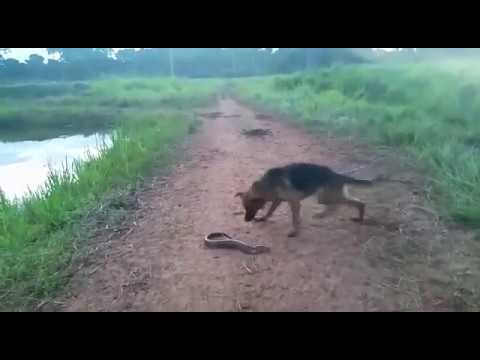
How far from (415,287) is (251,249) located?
4.63 feet

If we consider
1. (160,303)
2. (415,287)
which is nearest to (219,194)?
(160,303)

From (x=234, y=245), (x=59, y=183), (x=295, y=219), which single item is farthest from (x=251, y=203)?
(x=59, y=183)

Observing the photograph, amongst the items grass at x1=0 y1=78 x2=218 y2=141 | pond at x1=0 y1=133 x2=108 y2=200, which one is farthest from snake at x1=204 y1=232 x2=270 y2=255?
grass at x1=0 y1=78 x2=218 y2=141

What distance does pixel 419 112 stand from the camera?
853cm

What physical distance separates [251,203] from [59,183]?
2.57 meters

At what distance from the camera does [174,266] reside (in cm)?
371

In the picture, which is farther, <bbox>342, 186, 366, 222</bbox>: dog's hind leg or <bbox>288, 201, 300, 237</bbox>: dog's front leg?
<bbox>342, 186, 366, 222</bbox>: dog's hind leg

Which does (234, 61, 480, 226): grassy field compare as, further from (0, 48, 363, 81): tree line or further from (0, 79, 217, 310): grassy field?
(0, 79, 217, 310): grassy field

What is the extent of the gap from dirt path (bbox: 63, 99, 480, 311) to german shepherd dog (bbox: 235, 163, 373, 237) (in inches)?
7.9

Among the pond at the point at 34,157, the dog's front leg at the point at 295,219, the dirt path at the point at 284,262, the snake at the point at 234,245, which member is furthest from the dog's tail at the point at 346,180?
the pond at the point at 34,157

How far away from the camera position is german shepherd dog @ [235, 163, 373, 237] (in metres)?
4.38

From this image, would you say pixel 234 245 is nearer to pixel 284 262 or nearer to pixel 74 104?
pixel 284 262

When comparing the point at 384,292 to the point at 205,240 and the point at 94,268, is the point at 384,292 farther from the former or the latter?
the point at 94,268

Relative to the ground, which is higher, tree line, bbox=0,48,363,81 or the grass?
Answer: tree line, bbox=0,48,363,81
